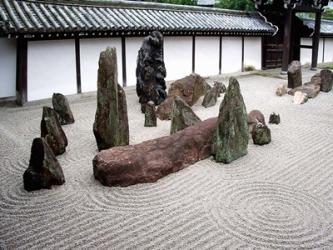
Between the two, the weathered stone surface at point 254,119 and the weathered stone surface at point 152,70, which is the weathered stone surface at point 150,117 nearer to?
the weathered stone surface at point 152,70

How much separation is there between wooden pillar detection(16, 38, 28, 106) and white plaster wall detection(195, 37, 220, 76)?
9.16 m

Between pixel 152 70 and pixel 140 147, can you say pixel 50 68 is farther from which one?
pixel 140 147

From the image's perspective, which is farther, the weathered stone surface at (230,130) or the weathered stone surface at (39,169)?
the weathered stone surface at (230,130)

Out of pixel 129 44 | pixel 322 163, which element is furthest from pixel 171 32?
pixel 322 163

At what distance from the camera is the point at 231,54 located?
22.0 meters

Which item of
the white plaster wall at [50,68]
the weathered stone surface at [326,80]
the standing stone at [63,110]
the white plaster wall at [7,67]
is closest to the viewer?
the standing stone at [63,110]

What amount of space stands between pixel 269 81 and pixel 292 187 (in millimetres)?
14011

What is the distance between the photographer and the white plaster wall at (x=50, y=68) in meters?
14.4

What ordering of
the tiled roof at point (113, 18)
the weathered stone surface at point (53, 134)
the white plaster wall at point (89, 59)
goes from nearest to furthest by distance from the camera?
the weathered stone surface at point (53, 134)
the tiled roof at point (113, 18)
the white plaster wall at point (89, 59)

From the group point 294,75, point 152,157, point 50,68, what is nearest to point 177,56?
point 294,75

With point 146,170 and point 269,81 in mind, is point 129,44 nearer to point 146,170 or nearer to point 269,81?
point 269,81

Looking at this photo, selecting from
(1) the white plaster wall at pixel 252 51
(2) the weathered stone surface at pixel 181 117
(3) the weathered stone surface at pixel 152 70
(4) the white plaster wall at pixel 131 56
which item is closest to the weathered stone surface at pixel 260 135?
(2) the weathered stone surface at pixel 181 117

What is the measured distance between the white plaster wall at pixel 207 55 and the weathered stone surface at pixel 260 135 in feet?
35.4

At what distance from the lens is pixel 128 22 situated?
1659 centimetres
